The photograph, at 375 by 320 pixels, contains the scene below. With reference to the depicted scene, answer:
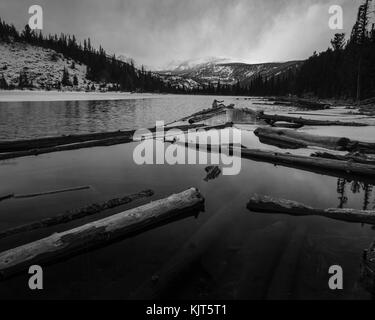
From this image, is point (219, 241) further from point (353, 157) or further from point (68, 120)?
point (68, 120)

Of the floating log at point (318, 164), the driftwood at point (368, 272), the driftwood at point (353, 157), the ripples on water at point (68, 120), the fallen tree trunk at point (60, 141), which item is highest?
the ripples on water at point (68, 120)

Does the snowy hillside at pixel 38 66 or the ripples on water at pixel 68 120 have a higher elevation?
the snowy hillside at pixel 38 66

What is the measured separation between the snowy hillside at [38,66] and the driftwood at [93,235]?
118 metres

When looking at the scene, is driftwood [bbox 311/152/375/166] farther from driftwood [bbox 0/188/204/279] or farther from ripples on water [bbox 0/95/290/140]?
ripples on water [bbox 0/95/290/140]

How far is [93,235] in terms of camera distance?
16.7 ft

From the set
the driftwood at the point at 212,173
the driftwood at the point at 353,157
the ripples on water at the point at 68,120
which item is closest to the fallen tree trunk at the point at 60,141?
the ripples on water at the point at 68,120

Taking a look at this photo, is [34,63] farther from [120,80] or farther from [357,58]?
[357,58]

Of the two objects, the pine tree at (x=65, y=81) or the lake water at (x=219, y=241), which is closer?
the lake water at (x=219, y=241)

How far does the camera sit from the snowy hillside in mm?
113438

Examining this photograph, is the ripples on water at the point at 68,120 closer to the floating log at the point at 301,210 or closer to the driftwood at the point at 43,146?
the driftwood at the point at 43,146

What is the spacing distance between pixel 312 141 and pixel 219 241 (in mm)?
9859

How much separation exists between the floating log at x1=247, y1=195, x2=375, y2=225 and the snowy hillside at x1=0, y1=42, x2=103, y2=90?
391 ft

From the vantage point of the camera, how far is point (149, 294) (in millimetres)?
4039

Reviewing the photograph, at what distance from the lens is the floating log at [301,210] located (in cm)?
614
